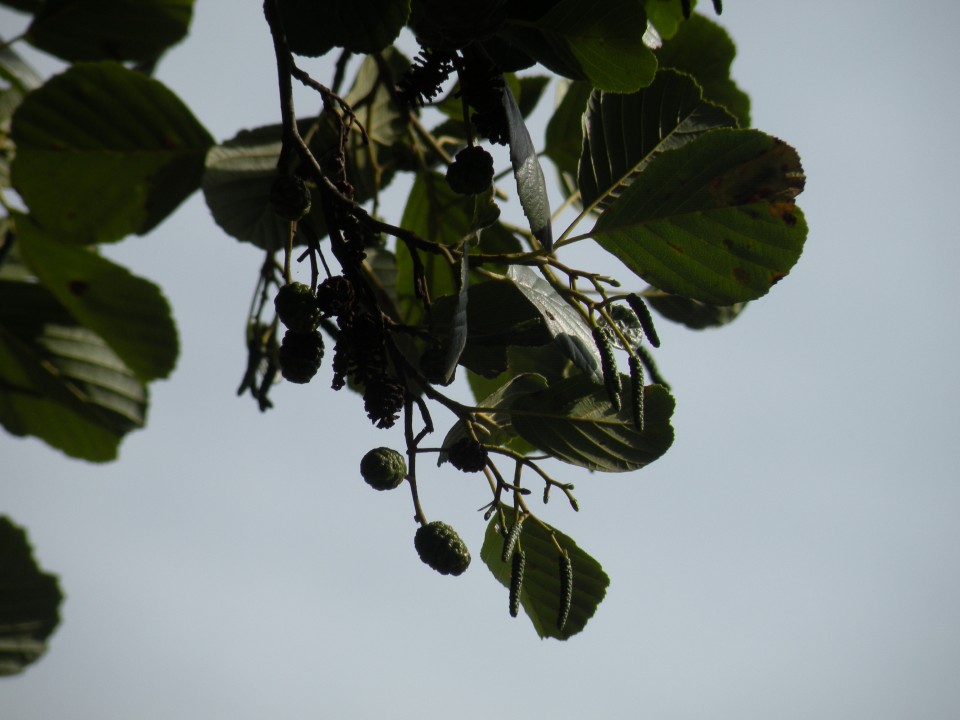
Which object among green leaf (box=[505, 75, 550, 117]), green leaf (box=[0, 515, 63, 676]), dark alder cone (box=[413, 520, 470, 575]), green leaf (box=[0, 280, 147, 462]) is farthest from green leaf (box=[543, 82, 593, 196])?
green leaf (box=[0, 515, 63, 676])

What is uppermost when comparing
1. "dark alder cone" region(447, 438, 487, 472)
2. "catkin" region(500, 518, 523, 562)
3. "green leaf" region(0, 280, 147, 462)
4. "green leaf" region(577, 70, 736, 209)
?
"green leaf" region(0, 280, 147, 462)

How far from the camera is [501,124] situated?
1003mm

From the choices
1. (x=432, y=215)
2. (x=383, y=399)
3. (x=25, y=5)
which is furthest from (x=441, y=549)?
(x=25, y=5)

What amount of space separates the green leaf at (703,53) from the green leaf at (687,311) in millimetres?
372

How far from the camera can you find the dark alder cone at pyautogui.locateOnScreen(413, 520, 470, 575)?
3.23ft

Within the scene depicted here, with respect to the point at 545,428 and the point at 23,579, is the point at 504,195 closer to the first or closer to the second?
the point at 545,428

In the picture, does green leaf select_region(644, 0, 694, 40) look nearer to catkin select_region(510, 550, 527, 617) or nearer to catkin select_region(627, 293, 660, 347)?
catkin select_region(627, 293, 660, 347)

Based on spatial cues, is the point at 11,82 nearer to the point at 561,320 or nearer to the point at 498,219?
the point at 498,219

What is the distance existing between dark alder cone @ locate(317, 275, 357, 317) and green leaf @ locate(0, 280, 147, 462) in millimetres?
955

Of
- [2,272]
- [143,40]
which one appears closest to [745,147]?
[143,40]

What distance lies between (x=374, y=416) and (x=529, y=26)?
0.48 metres

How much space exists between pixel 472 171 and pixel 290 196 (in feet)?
0.71

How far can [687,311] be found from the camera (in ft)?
Result: 5.67

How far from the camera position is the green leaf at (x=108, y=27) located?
167cm
